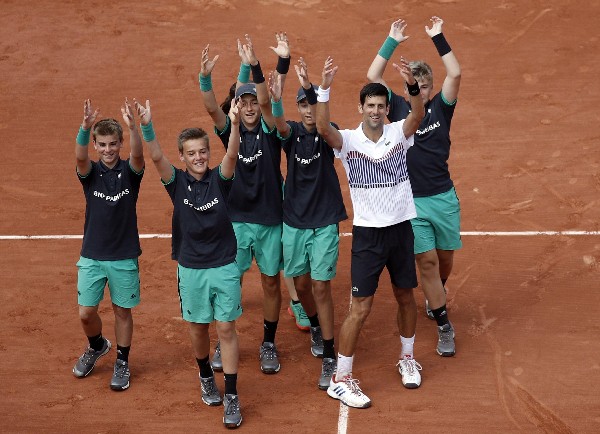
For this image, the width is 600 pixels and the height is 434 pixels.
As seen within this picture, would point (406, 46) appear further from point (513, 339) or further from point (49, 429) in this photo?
point (49, 429)

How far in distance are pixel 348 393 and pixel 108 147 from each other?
9.75ft

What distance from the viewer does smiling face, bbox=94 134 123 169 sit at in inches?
368

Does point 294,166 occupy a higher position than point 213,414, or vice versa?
point 294,166

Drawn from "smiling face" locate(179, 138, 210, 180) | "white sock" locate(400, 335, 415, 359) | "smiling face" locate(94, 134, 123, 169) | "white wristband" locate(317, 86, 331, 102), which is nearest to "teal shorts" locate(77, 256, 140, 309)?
"smiling face" locate(94, 134, 123, 169)

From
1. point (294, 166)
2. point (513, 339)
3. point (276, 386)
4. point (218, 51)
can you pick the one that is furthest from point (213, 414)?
point (218, 51)

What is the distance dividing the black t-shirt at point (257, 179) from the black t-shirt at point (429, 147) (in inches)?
49.9

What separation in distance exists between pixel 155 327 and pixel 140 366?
31.7 inches

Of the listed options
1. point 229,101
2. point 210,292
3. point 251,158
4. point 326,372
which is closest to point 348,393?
point 326,372

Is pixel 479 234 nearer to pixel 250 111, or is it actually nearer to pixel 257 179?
pixel 257 179

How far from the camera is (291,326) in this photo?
10945 millimetres

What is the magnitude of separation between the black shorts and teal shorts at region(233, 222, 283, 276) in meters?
0.87

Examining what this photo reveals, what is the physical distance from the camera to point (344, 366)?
9414 millimetres

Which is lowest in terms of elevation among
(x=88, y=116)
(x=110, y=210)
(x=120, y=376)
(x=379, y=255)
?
(x=120, y=376)

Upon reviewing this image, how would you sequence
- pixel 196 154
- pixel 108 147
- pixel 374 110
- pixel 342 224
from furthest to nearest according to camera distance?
pixel 342 224 < pixel 108 147 < pixel 374 110 < pixel 196 154
